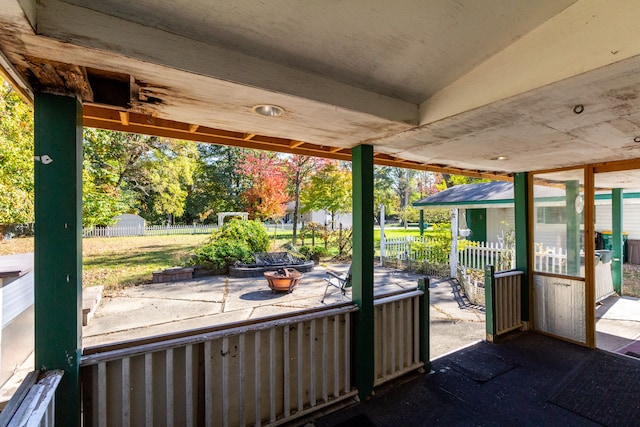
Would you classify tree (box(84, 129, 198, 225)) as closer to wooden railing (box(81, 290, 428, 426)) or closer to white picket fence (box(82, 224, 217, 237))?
white picket fence (box(82, 224, 217, 237))

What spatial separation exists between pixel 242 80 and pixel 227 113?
0.50m

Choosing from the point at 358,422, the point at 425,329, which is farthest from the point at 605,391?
the point at 358,422

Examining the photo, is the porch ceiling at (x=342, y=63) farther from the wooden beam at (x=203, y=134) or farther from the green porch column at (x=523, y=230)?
the green porch column at (x=523, y=230)

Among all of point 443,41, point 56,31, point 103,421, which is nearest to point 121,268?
point 103,421

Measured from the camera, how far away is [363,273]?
8.88ft

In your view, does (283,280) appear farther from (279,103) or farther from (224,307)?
(279,103)

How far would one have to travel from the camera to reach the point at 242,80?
1.54m

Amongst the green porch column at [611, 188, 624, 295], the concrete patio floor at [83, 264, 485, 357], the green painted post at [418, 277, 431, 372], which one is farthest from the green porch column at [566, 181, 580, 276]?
the green porch column at [611, 188, 624, 295]

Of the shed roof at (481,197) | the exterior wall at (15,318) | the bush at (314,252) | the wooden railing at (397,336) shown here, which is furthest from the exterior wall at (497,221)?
the exterior wall at (15,318)

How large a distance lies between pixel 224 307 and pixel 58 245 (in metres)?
4.04

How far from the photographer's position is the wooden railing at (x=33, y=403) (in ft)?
3.76

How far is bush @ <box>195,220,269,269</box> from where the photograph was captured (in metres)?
8.32

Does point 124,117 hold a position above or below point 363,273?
above

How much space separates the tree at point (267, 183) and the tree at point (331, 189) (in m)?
1.88
